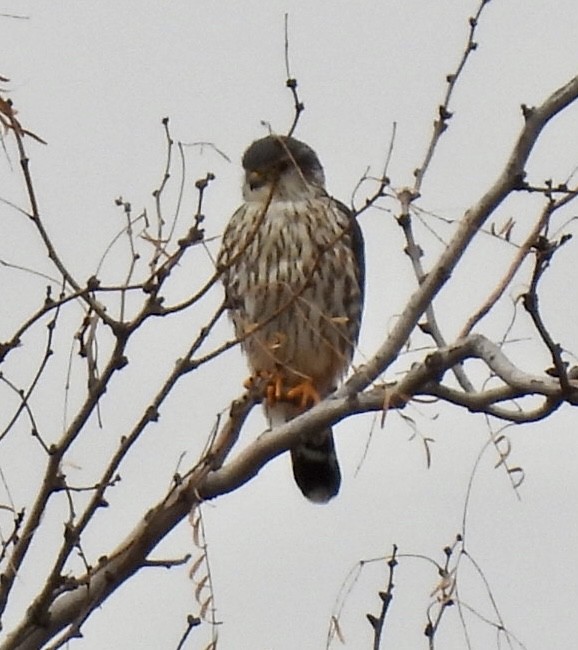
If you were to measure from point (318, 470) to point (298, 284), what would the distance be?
2.84 ft

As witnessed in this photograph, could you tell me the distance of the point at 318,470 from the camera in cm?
596

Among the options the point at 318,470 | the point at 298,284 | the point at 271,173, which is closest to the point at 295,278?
the point at 298,284

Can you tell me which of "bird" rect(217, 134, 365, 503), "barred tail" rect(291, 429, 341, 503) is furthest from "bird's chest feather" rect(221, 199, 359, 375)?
"barred tail" rect(291, 429, 341, 503)

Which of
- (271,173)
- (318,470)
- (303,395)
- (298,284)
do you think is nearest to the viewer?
(303,395)

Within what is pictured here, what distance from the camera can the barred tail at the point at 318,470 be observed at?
5895mm

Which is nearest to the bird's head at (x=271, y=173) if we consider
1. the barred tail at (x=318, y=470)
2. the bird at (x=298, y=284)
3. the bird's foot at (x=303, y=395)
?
the bird at (x=298, y=284)

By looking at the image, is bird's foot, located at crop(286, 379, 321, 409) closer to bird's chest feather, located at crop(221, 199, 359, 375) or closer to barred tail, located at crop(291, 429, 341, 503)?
bird's chest feather, located at crop(221, 199, 359, 375)

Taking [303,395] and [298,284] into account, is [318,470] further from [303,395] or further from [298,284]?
[298,284]

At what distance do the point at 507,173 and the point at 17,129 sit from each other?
1.02 m

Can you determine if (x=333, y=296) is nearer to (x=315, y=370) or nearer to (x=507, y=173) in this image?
(x=315, y=370)

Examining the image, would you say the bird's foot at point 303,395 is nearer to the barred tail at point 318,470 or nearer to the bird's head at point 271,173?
the barred tail at point 318,470

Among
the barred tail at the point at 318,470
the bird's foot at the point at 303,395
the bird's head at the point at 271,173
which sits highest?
the bird's head at the point at 271,173

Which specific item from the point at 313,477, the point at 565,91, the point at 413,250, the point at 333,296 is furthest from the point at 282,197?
the point at 565,91

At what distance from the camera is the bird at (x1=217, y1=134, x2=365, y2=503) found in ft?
17.6
